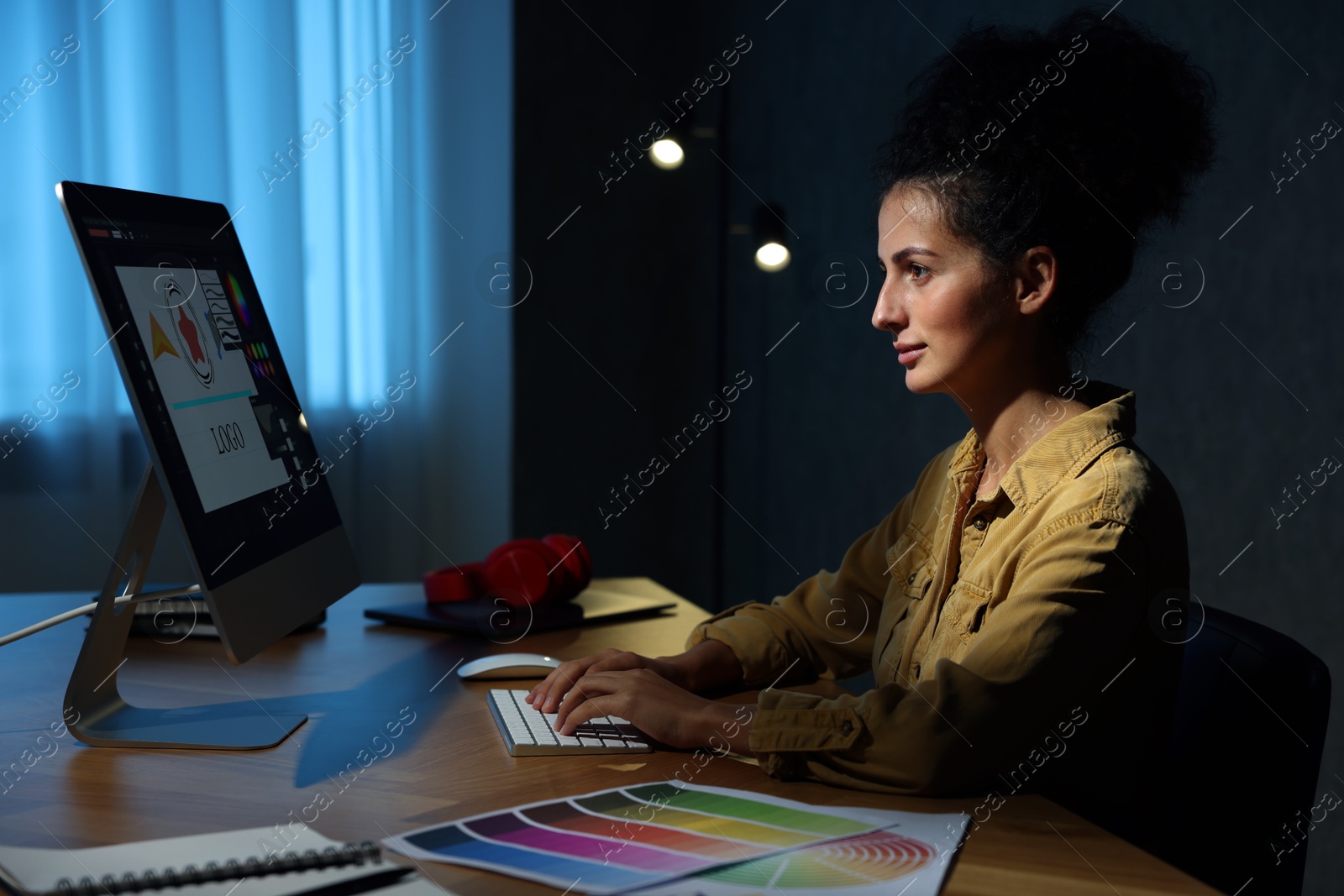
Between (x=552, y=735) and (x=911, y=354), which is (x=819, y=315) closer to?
(x=911, y=354)

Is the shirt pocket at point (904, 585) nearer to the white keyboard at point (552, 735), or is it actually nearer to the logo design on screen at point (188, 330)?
the white keyboard at point (552, 735)

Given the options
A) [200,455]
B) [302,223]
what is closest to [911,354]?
[200,455]

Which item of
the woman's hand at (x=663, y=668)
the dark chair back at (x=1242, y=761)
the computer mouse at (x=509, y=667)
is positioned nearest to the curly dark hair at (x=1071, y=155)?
the dark chair back at (x=1242, y=761)

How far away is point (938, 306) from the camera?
1.17 metres

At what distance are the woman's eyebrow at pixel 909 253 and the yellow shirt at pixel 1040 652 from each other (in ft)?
0.70

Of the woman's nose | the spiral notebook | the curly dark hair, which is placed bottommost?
the spiral notebook

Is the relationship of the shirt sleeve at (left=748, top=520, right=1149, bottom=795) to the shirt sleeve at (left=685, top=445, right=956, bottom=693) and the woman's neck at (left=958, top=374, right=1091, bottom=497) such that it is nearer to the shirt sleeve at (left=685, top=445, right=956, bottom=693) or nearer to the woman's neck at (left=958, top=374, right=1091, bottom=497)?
the woman's neck at (left=958, top=374, right=1091, bottom=497)

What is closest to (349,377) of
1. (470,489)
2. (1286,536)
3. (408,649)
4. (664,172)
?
(470,489)

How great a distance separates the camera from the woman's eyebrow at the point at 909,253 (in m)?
1.17

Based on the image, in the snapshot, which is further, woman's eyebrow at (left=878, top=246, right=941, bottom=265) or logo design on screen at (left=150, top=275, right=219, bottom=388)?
woman's eyebrow at (left=878, top=246, right=941, bottom=265)

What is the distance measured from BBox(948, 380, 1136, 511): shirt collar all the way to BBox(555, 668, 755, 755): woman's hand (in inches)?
13.8

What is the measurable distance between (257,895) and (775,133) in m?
2.85

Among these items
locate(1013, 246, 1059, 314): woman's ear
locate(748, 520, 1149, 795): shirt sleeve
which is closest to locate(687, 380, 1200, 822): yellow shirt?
locate(748, 520, 1149, 795): shirt sleeve

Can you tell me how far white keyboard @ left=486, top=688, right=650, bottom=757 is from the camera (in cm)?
101
